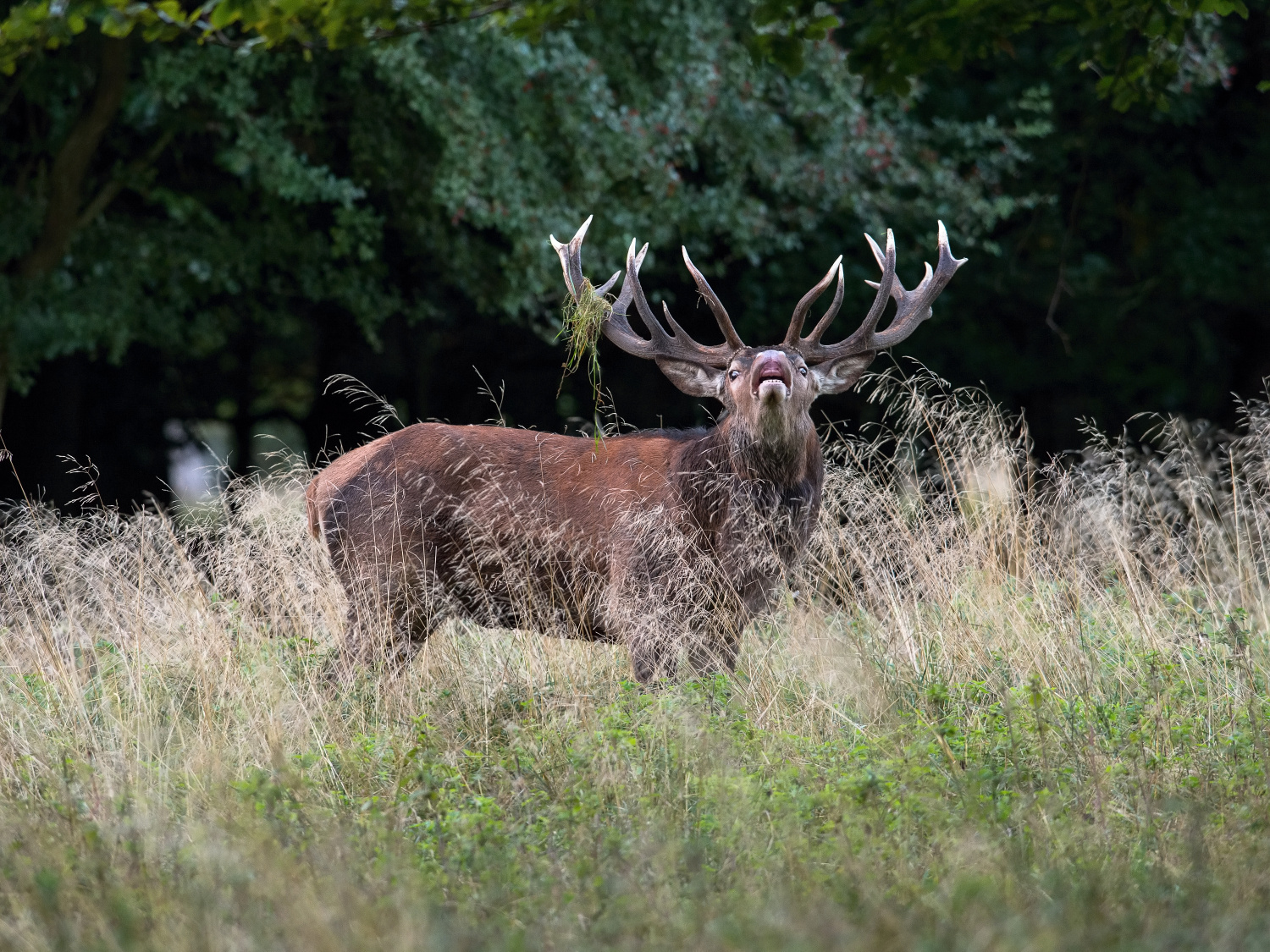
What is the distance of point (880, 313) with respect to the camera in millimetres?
6656

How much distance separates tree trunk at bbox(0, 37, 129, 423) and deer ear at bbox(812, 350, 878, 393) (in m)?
5.59

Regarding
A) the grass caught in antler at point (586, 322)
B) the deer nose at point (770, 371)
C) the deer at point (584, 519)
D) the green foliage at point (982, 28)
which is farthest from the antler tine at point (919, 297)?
the grass caught in antler at point (586, 322)

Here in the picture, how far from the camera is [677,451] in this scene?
21.3 feet

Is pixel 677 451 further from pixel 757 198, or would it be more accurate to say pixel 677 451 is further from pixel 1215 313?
pixel 1215 313

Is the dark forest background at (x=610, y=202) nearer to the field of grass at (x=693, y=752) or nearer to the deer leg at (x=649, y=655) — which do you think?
the deer leg at (x=649, y=655)

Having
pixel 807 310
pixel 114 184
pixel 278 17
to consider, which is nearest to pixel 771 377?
pixel 807 310

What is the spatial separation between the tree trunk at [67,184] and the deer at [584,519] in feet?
14.0

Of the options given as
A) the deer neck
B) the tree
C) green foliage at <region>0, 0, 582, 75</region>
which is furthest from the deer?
the tree

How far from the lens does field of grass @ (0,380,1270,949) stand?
133 inches

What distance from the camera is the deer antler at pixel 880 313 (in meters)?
6.46

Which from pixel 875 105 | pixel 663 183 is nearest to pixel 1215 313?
pixel 875 105

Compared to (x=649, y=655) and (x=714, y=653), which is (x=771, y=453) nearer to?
(x=714, y=653)

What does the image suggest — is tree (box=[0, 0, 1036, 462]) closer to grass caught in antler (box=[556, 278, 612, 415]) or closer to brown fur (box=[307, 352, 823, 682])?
grass caught in antler (box=[556, 278, 612, 415])

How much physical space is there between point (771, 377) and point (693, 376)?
0.74m
